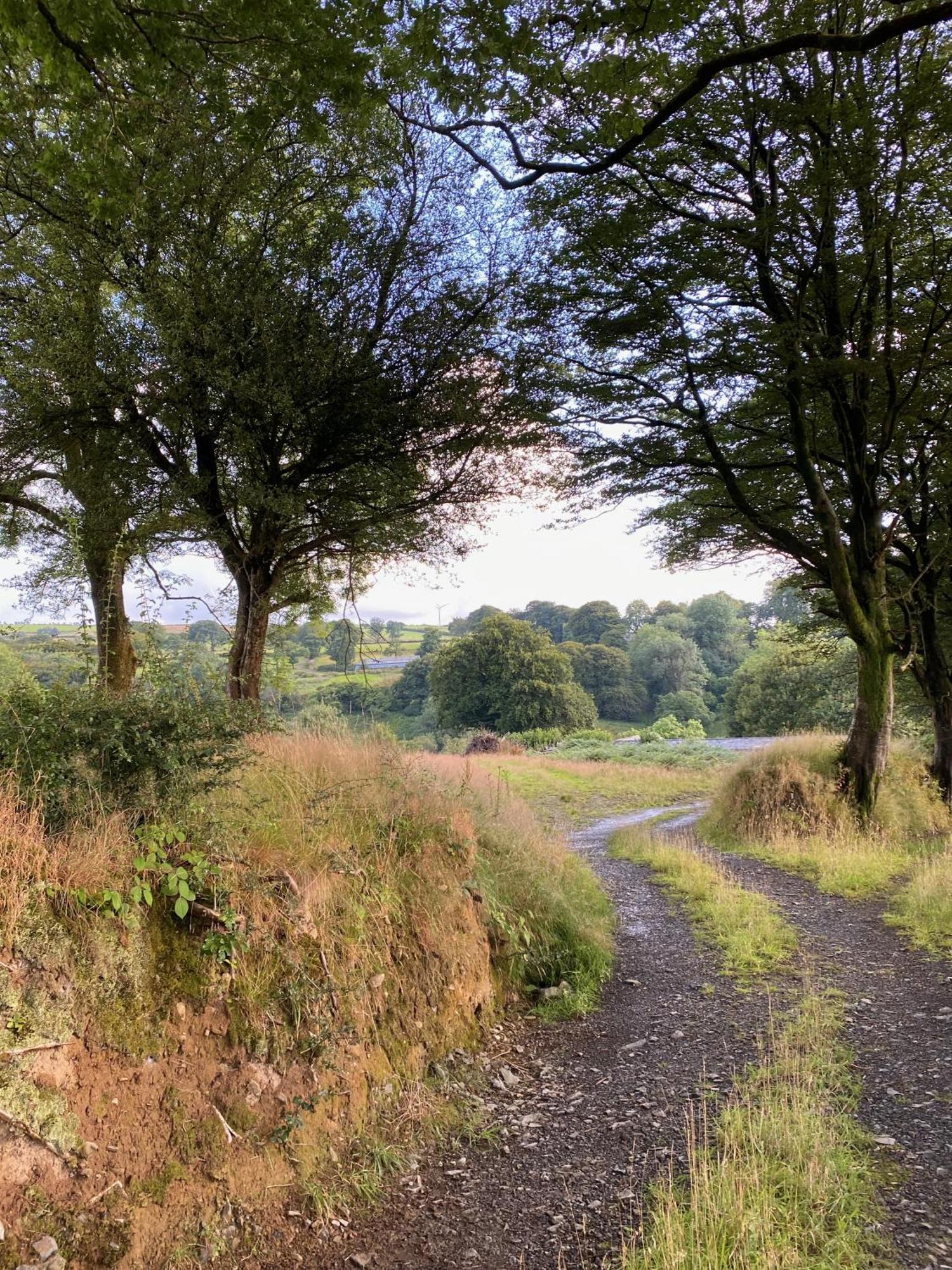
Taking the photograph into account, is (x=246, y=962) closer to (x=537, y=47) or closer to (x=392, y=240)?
(x=537, y=47)

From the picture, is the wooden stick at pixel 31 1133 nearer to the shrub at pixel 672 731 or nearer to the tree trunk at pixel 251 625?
the tree trunk at pixel 251 625

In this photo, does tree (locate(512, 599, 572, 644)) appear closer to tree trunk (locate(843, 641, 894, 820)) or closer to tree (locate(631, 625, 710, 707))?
tree (locate(631, 625, 710, 707))

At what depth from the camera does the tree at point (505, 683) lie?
→ 49.4 m

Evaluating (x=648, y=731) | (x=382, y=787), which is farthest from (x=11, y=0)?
(x=648, y=731)

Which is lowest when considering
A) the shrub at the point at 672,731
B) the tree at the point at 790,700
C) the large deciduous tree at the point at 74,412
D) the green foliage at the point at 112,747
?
the shrub at the point at 672,731

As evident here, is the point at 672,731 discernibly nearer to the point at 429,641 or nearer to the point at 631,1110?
the point at 429,641

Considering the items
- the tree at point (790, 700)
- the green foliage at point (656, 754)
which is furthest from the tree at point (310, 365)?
the tree at point (790, 700)

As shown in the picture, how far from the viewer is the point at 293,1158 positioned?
3.20 metres

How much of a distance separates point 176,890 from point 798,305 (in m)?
10.6

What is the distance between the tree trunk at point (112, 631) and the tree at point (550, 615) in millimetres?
82786

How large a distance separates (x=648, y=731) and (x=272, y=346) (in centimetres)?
4578

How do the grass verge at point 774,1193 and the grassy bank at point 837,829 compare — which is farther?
the grassy bank at point 837,829

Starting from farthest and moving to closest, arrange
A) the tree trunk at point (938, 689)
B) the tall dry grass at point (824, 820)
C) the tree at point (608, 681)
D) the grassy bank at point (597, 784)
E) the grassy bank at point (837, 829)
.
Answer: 1. the tree at point (608, 681)
2. the grassy bank at point (597, 784)
3. the tree trunk at point (938, 689)
4. the tall dry grass at point (824, 820)
5. the grassy bank at point (837, 829)

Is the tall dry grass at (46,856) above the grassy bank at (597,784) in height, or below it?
above
